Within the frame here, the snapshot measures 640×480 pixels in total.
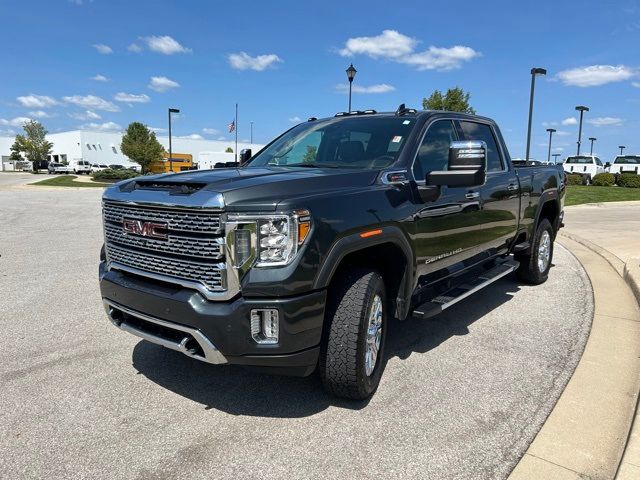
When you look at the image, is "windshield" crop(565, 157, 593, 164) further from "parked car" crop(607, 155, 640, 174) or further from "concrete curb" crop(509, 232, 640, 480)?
"concrete curb" crop(509, 232, 640, 480)

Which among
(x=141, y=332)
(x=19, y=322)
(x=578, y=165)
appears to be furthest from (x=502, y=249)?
(x=578, y=165)

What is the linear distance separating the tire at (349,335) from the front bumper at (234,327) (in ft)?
0.55

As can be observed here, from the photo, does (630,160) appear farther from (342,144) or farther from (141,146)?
(141,146)

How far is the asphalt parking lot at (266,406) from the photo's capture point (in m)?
2.61

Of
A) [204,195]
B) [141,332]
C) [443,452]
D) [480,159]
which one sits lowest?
[443,452]

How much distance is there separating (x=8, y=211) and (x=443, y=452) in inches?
638

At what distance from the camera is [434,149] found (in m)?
4.12

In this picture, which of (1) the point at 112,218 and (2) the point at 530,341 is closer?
(1) the point at 112,218

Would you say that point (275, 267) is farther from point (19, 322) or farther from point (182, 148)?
point (182, 148)

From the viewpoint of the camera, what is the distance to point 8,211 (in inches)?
595

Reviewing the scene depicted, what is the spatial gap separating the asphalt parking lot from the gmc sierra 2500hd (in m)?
0.37

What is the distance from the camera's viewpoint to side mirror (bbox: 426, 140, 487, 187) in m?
3.34

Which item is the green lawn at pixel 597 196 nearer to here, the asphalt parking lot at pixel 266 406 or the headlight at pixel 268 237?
the asphalt parking lot at pixel 266 406

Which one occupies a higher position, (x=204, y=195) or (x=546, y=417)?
(x=204, y=195)
